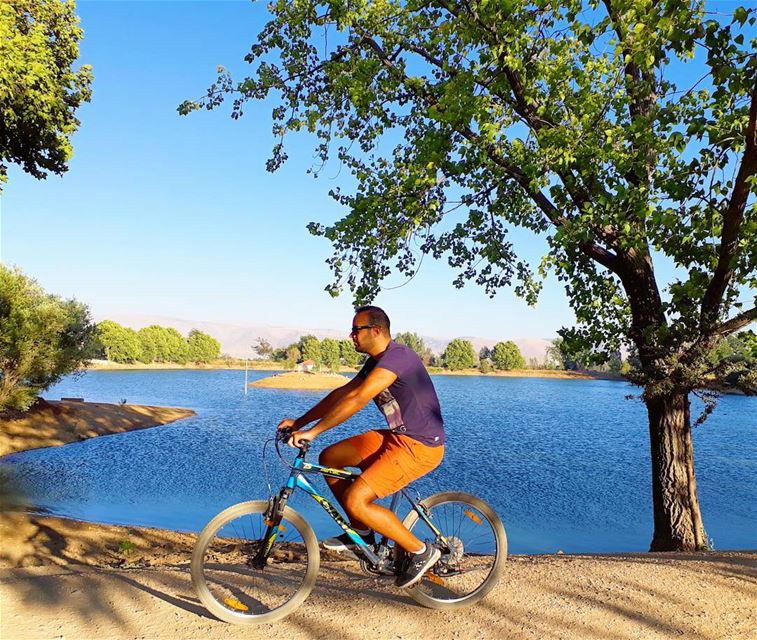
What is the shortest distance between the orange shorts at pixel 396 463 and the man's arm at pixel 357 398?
0.42 meters

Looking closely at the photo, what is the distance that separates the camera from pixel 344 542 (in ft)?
14.9

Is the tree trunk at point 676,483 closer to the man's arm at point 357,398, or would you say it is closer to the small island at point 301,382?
the man's arm at point 357,398

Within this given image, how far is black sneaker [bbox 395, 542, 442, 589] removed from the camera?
4523 millimetres

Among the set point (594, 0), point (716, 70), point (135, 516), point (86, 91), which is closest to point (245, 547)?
point (716, 70)

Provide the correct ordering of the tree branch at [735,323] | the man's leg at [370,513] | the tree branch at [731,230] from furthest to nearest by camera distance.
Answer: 1. the tree branch at [735,323]
2. the tree branch at [731,230]
3. the man's leg at [370,513]

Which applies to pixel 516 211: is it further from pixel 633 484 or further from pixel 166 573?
pixel 633 484

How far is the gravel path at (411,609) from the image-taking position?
14.4 feet

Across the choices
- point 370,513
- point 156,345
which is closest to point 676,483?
point 370,513

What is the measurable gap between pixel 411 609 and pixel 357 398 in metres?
1.88

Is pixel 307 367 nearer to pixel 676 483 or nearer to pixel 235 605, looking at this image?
pixel 676 483

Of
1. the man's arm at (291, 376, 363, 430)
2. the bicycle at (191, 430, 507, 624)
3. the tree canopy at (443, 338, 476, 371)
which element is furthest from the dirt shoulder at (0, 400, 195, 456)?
the tree canopy at (443, 338, 476, 371)

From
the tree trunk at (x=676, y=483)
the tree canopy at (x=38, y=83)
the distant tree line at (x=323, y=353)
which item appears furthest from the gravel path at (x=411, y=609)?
the distant tree line at (x=323, y=353)

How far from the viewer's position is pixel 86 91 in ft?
63.0

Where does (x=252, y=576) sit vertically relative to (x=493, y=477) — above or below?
above
